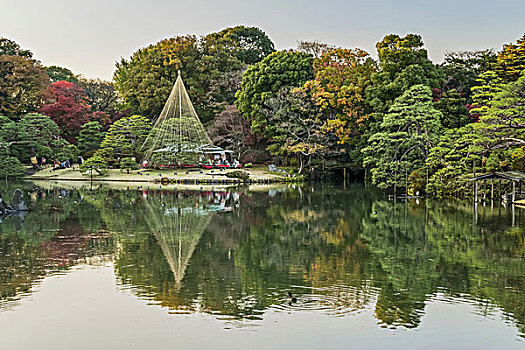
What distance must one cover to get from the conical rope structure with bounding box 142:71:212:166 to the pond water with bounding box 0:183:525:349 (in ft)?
68.5

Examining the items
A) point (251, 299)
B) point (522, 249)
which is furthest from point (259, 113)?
point (251, 299)

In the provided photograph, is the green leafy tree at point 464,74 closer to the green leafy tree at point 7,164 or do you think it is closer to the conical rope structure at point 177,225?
the conical rope structure at point 177,225

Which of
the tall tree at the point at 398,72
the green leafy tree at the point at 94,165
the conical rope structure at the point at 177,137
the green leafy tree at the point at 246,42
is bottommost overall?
the green leafy tree at the point at 94,165

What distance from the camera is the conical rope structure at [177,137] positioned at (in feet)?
129

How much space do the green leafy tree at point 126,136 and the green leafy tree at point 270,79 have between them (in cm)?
831

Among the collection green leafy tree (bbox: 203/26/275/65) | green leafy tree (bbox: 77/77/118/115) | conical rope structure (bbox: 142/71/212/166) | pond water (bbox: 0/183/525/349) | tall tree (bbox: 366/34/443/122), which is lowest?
pond water (bbox: 0/183/525/349)

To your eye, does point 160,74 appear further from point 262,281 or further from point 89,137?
point 262,281

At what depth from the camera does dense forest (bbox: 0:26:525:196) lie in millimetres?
24266

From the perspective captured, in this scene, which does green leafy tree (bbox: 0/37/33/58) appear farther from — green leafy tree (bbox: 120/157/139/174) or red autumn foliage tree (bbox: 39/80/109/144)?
green leafy tree (bbox: 120/157/139/174)

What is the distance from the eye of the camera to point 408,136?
89.0ft

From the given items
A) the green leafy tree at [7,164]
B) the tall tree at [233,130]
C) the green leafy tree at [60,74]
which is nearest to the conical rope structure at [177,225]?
the green leafy tree at [7,164]

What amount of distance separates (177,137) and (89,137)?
8042 mm

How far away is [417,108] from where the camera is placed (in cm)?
2625

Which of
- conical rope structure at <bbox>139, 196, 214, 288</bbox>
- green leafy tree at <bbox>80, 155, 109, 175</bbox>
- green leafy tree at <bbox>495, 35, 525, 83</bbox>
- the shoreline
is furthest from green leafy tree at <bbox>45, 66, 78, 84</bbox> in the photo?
green leafy tree at <bbox>495, 35, 525, 83</bbox>
